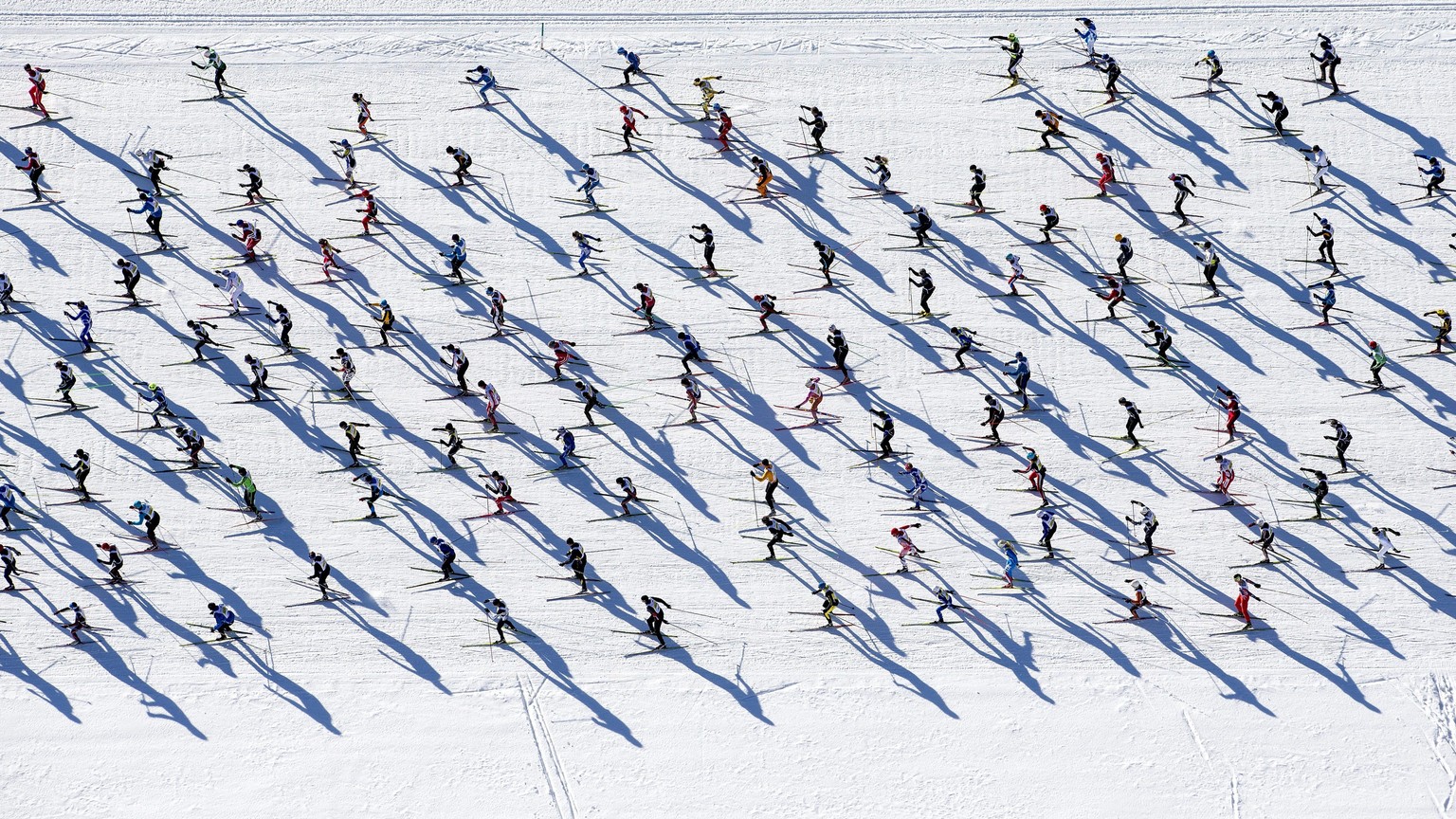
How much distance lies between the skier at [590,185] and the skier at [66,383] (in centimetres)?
1425

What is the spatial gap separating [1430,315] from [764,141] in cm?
1853

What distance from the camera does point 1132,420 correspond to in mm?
52312

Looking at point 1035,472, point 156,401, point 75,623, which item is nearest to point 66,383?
point 156,401

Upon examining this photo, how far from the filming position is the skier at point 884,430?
5212 centimetres

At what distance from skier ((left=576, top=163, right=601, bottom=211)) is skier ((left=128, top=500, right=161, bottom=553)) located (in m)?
14.2

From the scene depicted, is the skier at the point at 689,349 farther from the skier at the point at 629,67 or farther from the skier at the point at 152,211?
the skier at the point at 152,211

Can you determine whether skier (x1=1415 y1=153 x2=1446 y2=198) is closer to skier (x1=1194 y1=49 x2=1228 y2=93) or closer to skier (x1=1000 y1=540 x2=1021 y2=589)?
skier (x1=1194 y1=49 x2=1228 y2=93)

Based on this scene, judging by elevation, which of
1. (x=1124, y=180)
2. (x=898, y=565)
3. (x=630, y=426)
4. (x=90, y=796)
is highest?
(x=1124, y=180)

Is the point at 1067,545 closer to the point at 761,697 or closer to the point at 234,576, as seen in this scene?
the point at 761,697

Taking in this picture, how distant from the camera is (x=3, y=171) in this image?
57.0m

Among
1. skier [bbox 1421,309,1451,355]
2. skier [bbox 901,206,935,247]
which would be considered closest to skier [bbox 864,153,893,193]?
skier [bbox 901,206,935,247]

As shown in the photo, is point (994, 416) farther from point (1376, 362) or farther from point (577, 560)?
point (577, 560)

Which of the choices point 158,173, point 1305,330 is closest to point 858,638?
point 1305,330

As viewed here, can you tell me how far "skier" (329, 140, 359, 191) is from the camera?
2229 inches
